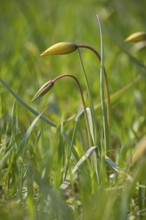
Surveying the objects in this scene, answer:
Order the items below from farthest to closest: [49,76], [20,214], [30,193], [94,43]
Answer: [94,43] < [49,76] < [30,193] < [20,214]

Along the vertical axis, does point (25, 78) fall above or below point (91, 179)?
above

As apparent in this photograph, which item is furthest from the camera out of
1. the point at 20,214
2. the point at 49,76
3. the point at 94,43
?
the point at 94,43

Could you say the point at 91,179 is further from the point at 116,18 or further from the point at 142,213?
the point at 116,18

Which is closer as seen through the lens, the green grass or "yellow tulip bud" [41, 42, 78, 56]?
the green grass

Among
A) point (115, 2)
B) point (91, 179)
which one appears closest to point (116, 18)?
point (115, 2)

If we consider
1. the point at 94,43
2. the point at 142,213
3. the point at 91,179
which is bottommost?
the point at 142,213

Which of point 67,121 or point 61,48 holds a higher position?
point 61,48

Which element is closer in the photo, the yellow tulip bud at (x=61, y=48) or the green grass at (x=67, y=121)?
the green grass at (x=67, y=121)

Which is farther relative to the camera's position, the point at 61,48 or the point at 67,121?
the point at 67,121
